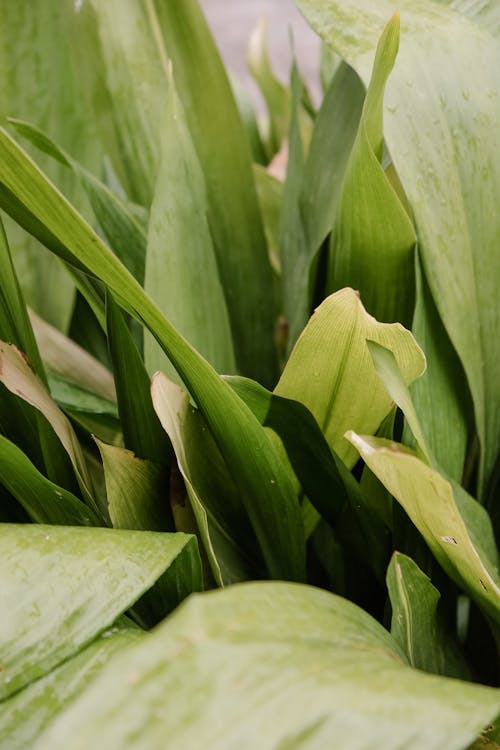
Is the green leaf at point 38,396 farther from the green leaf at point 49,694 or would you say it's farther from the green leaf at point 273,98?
the green leaf at point 273,98

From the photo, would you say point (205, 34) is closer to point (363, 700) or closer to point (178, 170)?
point (178, 170)

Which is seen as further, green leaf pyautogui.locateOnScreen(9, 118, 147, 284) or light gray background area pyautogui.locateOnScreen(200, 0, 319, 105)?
light gray background area pyautogui.locateOnScreen(200, 0, 319, 105)

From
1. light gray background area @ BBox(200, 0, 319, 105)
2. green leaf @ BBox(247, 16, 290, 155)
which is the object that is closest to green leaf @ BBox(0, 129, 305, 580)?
green leaf @ BBox(247, 16, 290, 155)

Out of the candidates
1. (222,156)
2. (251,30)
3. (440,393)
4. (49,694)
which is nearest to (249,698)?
(49,694)

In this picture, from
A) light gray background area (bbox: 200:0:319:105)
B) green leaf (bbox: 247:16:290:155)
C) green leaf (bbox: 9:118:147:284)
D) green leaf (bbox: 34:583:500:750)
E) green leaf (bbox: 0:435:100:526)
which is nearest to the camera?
green leaf (bbox: 34:583:500:750)

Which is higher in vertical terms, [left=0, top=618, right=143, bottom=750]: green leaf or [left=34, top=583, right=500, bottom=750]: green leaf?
[left=34, top=583, right=500, bottom=750]: green leaf

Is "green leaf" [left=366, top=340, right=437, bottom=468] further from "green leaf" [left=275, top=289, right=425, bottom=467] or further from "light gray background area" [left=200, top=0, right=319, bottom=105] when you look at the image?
"light gray background area" [left=200, top=0, right=319, bottom=105]
